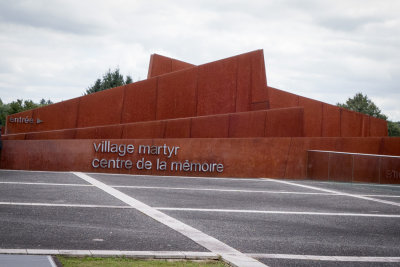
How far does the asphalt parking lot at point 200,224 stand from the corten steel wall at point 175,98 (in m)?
8.86

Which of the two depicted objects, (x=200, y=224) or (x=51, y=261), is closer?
(x=51, y=261)

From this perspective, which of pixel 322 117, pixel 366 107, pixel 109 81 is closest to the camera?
pixel 322 117

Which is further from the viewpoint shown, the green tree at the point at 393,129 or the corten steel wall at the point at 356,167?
the green tree at the point at 393,129

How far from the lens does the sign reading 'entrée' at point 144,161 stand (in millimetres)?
20438

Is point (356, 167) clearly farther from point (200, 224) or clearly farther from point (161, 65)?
point (200, 224)

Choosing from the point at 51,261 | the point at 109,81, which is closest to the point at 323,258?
the point at 51,261

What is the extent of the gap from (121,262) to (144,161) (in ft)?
50.9

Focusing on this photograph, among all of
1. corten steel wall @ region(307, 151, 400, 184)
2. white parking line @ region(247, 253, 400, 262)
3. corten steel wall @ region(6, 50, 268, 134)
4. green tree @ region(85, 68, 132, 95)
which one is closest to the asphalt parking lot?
white parking line @ region(247, 253, 400, 262)

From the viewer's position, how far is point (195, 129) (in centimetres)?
2205

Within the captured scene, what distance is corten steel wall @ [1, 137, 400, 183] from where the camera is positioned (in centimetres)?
1998

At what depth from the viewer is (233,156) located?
69.7 ft

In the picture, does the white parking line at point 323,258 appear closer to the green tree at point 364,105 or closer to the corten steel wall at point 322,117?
the corten steel wall at point 322,117

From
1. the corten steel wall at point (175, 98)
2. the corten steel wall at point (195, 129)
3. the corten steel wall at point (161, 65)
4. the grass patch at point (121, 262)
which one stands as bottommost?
the grass patch at point (121, 262)

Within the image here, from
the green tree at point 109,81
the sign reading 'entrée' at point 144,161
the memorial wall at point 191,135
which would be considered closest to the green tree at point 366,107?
the green tree at point 109,81
